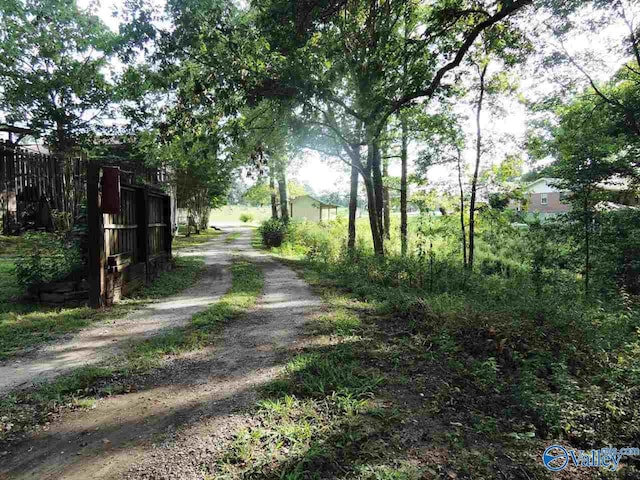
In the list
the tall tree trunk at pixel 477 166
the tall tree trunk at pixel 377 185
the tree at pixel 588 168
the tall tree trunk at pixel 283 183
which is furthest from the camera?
the tall tree trunk at pixel 283 183

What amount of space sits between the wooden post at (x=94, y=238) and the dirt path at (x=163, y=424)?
9.54ft

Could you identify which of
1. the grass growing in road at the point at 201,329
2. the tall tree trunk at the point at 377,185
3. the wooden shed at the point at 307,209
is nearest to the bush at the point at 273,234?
the tall tree trunk at the point at 377,185

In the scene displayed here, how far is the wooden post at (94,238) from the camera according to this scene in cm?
575

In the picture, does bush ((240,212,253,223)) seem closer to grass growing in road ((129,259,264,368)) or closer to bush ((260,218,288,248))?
bush ((260,218,288,248))

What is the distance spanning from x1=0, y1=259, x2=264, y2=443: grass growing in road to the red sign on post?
2381 millimetres

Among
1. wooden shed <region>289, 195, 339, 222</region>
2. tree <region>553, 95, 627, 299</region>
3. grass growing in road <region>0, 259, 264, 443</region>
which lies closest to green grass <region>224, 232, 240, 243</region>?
grass growing in road <region>0, 259, 264, 443</region>

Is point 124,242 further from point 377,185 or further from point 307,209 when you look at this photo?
point 307,209

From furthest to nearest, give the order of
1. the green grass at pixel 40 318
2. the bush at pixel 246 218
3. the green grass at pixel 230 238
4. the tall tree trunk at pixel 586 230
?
the bush at pixel 246 218
the green grass at pixel 230 238
the tall tree trunk at pixel 586 230
the green grass at pixel 40 318

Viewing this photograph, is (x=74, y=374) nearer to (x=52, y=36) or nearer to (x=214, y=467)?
(x=214, y=467)

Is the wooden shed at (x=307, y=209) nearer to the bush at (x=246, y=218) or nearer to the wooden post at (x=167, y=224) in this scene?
the bush at (x=246, y=218)

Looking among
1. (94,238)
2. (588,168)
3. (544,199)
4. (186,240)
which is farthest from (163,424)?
(544,199)

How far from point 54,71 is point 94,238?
14.0 meters

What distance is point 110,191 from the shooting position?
5.96 meters

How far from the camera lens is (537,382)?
10.5ft
